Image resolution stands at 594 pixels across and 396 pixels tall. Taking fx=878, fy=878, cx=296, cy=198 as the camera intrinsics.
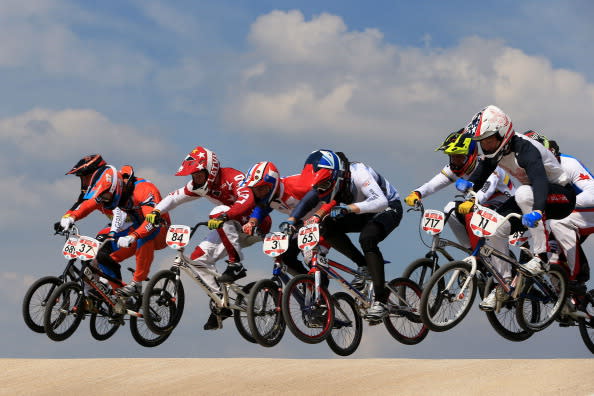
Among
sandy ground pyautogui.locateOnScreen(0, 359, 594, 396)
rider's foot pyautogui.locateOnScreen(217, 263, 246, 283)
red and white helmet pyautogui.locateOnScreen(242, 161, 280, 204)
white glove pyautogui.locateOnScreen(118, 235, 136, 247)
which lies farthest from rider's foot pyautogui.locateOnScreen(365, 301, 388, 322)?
white glove pyautogui.locateOnScreen(118, 235, 136, 247)

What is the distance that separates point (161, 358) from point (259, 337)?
2.46 metres

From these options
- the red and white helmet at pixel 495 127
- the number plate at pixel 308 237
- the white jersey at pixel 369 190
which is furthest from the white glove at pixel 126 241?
the red and white helmet at pixel 495 127

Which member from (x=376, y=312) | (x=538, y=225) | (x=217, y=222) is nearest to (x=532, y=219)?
(x=538, y=225)

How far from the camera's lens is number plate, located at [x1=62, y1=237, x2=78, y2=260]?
15281 millimetres

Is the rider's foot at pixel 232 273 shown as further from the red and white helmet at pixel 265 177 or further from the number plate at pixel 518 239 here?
the number plate at pixel 518 239

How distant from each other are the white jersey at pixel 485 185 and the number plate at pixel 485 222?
67.2 inches

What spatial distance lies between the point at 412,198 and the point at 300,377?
317 centimetres

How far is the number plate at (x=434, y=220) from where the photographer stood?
13.2 m

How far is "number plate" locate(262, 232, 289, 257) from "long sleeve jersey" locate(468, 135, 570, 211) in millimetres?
2828

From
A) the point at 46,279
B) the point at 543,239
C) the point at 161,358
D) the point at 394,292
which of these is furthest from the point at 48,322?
the point at 543,239

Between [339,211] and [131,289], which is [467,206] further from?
[131,289]

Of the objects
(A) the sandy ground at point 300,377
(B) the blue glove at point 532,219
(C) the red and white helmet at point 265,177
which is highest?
(C) the red and white helmet at point 265,177

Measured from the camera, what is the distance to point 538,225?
1209 cm

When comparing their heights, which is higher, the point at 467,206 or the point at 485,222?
the point at 467,206
